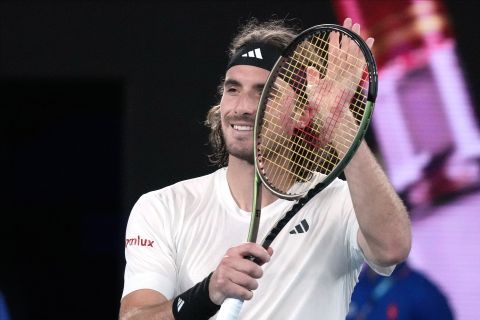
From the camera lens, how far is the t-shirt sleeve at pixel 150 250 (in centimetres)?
342

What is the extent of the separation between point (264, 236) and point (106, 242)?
2741 millimetres

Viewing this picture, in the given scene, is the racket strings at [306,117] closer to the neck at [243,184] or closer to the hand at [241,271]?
the neck at [243,184]

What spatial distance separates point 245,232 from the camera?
3.46 metres

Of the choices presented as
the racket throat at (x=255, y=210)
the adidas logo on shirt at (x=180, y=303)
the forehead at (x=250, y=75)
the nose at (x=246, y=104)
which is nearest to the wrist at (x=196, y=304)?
the adidas logo on shirt at (x=180, y=303)

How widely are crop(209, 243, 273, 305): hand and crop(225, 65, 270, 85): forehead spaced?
0.69 meters

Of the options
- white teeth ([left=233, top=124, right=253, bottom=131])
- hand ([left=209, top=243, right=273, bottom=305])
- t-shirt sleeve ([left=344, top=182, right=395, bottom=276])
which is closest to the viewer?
hand ([left=209, top=243, right=273, bottom=305])

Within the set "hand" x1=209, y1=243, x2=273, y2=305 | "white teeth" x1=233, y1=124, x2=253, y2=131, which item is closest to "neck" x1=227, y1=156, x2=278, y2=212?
"white teeth" x1=233, y1=124, x2=253, y2=131

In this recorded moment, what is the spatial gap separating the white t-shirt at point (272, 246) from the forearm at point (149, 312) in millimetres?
73

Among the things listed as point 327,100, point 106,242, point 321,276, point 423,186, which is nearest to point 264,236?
point 321,276

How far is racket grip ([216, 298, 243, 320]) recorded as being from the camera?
304 cm

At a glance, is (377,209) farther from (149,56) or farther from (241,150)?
(149,56)

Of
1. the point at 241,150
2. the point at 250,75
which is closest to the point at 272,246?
the point at 241,150

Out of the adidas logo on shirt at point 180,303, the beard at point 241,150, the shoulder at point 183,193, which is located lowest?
the adidas logo on shirt at point 180,303

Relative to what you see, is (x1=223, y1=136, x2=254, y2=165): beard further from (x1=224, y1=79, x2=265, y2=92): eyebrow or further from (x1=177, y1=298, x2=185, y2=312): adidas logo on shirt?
(x1=177, y1=298, x2=185, y2=312): adidas logo on shirt
